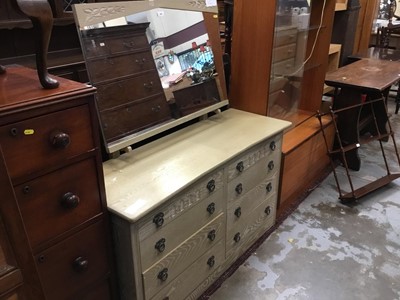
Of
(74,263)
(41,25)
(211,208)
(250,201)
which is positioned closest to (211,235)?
(211,208)

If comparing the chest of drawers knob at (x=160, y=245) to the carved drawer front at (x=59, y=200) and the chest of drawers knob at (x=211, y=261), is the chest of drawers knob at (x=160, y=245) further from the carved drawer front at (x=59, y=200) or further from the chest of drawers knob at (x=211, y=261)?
the chest of drawers knob at (x=211, y=261)

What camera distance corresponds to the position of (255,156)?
1896 millimetres

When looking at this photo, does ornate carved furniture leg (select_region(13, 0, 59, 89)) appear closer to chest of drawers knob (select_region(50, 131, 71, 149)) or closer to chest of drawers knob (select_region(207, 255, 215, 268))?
chest of drawers knob (select_region(50, 131, 71, 149))

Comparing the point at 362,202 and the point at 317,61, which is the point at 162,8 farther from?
the point at 362,202

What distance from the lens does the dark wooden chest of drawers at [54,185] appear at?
0.93 m

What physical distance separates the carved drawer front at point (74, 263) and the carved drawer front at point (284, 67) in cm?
149

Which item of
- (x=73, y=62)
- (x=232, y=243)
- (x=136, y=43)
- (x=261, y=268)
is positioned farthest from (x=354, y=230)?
(x=73, y=62)

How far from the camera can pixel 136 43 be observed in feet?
5.49

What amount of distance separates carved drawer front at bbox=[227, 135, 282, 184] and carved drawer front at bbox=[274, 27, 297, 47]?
60 centimetres

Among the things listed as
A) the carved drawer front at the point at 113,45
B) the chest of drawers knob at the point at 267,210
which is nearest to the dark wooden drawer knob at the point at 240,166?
the chest of drawers knob at the point at 267,210

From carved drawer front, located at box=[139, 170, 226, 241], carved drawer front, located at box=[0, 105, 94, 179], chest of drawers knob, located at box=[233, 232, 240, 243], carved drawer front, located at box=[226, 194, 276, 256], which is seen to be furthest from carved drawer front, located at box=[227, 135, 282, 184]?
carved drawer front, located at box=[0, 105, 94, 179]

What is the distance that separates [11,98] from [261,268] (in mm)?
1557

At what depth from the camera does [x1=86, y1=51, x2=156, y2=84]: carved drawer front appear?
150cm

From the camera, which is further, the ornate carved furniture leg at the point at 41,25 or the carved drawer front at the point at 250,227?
the carved drawer front at the point at 250,227
